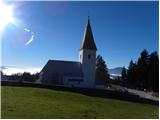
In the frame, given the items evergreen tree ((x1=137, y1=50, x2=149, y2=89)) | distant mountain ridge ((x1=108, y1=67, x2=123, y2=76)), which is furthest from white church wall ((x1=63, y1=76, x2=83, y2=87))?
distant mountain ridge ((x1=108, y1=67, x2=123, y2=76))

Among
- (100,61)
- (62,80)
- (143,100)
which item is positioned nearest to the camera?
(143,100)

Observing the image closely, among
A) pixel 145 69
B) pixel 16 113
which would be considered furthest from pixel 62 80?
pixel 16 113

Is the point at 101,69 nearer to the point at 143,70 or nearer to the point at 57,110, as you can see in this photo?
the point at 143,70


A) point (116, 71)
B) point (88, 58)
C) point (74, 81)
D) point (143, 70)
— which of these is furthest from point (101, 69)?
point (74, 81)

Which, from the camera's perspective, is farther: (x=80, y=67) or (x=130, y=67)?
(x=130, y=67)

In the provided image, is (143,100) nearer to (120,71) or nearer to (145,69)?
(145,69)

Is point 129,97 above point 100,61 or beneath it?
beneath

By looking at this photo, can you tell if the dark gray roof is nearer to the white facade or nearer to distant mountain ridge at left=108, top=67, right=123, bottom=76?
the white facade

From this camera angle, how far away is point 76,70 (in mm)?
54500

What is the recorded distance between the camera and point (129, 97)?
1316 inches

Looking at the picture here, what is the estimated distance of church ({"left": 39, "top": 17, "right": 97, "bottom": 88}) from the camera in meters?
53.1

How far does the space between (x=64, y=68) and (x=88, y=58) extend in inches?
172

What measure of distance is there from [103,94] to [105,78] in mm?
34026

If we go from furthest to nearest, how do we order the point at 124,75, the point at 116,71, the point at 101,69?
the point at 116,71
the point at 124,75
the point at 101,69
